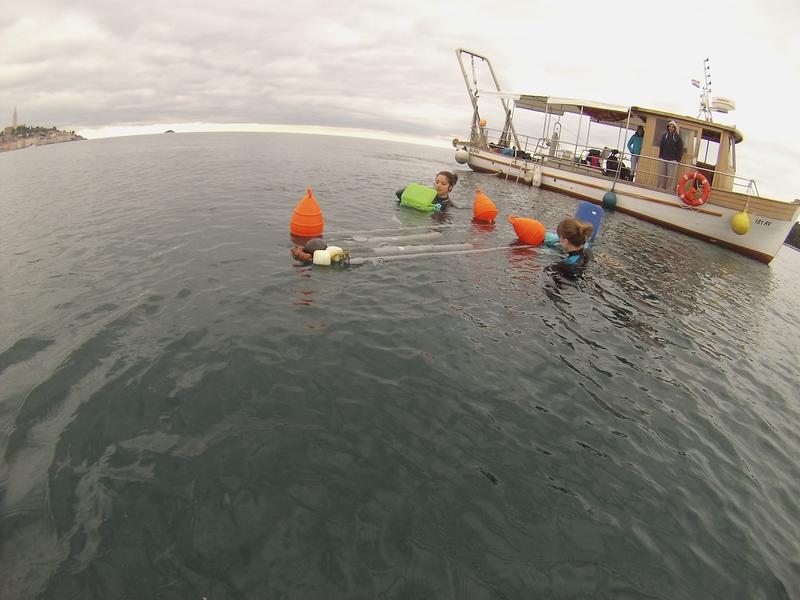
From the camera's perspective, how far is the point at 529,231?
13180 mm

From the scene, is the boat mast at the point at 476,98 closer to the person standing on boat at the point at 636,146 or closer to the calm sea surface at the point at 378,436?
the person standing on boat at the point at 636,146

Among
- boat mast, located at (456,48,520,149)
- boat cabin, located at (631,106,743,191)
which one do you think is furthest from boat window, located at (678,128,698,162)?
boat mast, located at (456,48,520,149)

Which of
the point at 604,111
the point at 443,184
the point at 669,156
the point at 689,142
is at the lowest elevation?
the point at 443,184

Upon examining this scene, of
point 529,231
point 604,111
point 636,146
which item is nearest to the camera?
point 529,231

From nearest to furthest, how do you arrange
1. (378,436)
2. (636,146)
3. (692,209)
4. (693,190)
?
(378,436)
(693,190)
(692,209)
(636,146)

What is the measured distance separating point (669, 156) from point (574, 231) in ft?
54.8

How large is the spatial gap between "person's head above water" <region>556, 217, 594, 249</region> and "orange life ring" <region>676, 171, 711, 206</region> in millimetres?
14470

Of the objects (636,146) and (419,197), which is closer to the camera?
(419,197)

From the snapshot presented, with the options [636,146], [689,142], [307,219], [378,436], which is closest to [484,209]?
[307,219]

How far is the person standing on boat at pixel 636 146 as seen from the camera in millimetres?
23844

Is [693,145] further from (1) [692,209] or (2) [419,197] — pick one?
(2) [419,197]

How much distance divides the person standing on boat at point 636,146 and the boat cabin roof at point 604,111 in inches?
32.7

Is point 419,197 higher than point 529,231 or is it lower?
higher

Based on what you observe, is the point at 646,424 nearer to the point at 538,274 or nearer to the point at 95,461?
the point at 538,274
